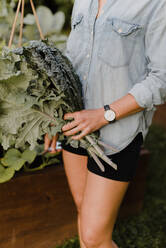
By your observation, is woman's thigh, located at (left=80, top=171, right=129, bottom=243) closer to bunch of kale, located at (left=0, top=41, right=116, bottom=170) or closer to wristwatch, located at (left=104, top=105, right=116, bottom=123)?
bunch of kale, located at (left=0, top=41, right=116, bottom=170)

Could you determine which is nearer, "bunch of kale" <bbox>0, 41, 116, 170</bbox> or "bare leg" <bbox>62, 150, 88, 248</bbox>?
"bunch of kale" <bbox>0, 41, 116, 170</bbox>

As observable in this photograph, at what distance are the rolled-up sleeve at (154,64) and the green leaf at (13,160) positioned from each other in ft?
2.79

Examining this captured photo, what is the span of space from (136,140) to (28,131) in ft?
1.58

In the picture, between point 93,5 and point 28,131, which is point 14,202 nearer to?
point 28,131

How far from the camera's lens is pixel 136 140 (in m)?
1.42

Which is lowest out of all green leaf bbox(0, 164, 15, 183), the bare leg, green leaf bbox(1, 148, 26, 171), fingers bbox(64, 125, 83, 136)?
green leaf bbox(0, 164, 15, 183)

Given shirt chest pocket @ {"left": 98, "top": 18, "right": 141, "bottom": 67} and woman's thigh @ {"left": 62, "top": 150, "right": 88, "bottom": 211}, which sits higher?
shirt chest pocket @ {"left": 98, "top": 18, "right": 141, "bottom": 67}

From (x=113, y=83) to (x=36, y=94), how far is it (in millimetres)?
326

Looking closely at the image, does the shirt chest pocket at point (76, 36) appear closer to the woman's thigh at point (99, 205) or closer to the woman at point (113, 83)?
the woman at point (113, 83)

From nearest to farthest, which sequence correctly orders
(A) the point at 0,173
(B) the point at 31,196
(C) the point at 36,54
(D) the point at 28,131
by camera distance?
(C) the point at 36,54, (D) the point at 28,131, (A) the point at 0,173, (B) the point at 31,196

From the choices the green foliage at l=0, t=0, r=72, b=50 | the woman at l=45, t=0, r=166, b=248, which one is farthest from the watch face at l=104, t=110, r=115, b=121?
the green foliage at l=0, t=0, r=72, b=50

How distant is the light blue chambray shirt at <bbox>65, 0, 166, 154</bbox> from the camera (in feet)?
4.03

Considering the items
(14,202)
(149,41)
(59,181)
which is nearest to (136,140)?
(149,41)

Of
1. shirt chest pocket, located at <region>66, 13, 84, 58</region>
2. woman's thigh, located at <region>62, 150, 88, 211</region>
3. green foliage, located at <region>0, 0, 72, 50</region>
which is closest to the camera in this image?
shirt chest pocket, located at <region>66, 13, 84, 58</region>
